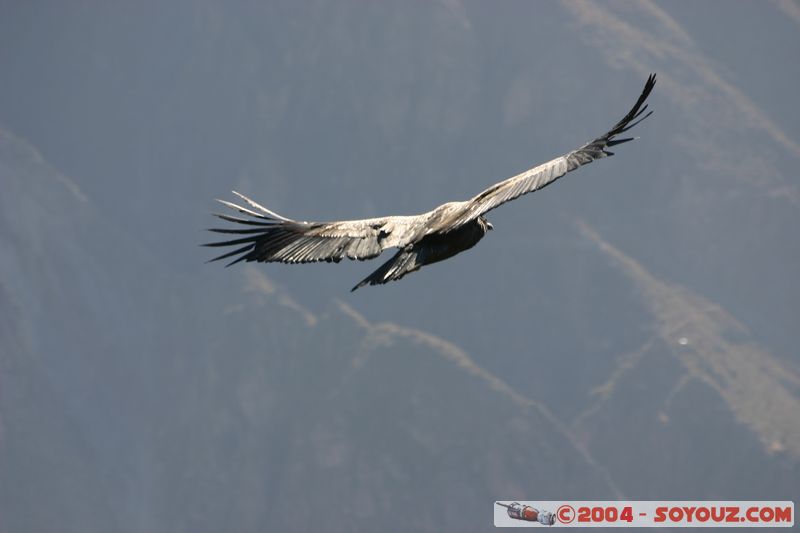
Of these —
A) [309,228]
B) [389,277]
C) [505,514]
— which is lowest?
[389,277]

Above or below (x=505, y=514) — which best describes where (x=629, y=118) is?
below

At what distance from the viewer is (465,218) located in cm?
3394

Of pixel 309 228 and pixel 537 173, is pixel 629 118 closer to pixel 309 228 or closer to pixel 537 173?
pixel 537 173

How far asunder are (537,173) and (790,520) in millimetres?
161498

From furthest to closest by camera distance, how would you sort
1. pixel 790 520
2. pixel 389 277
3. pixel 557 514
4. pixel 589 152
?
1. pixel 790 520
2. pixel 557 514
3. pixel 589 152
4. pixel 389 277

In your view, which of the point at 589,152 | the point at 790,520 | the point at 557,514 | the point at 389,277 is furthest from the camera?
the point at 790,520

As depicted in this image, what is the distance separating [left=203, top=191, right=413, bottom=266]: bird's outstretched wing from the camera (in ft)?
116

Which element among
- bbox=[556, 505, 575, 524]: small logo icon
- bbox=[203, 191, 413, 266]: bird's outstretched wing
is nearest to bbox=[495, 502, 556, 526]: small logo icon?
bbox=[556, 505, 575, 524]: small logo icon

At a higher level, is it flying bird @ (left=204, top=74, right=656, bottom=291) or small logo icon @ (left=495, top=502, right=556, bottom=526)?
small logo icon @ (left=495, top=502, right=556, bottom=526)

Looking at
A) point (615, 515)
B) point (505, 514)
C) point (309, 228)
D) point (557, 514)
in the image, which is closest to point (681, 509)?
point (615, 515)

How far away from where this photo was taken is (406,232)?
35.0 metres

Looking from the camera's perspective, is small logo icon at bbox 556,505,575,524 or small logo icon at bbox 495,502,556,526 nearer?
small logo icon at bbox 495,502,556,526

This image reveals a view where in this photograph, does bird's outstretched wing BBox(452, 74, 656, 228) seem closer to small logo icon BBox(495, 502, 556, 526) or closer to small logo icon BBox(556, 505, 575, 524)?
small logo icon BBox(495, 502, 556, 526)

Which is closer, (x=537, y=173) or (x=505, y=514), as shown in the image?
(x=537, y=173)
